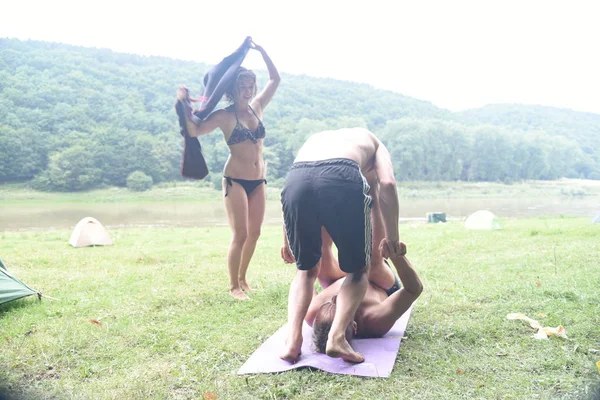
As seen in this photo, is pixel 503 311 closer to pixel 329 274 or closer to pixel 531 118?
pixel 329 274

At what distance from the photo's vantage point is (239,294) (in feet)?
13.5

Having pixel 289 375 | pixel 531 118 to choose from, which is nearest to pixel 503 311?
pixel 289 375

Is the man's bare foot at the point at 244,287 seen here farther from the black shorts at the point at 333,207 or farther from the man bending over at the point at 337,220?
the black shorts at the point at 333,207

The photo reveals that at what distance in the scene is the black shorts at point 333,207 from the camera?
2535mm

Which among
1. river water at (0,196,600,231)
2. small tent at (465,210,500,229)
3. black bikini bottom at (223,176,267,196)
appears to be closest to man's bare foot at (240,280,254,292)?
black bikini bottom at (223,176,267,196)

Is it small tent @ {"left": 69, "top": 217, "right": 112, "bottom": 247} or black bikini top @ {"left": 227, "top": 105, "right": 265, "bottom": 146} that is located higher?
black bikini top @ {"left": 227, "top": 105, "right": 265, "bottom": 146}

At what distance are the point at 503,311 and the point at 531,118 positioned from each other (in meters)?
54.3

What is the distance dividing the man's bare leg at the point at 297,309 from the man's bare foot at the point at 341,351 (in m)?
0.20

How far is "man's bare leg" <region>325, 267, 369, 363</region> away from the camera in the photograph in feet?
7.97

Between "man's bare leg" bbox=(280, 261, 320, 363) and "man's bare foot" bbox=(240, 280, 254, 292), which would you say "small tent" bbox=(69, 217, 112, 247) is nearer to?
"man's bare foot" bbox=(240, 280, 254, 292)

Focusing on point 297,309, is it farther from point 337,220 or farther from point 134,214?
point 134,214

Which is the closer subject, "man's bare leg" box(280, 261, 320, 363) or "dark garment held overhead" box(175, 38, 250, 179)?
"man's bare leg" box(280, 261, 320, 363)

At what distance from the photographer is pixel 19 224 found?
15.8 m

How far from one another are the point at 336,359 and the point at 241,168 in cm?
209
